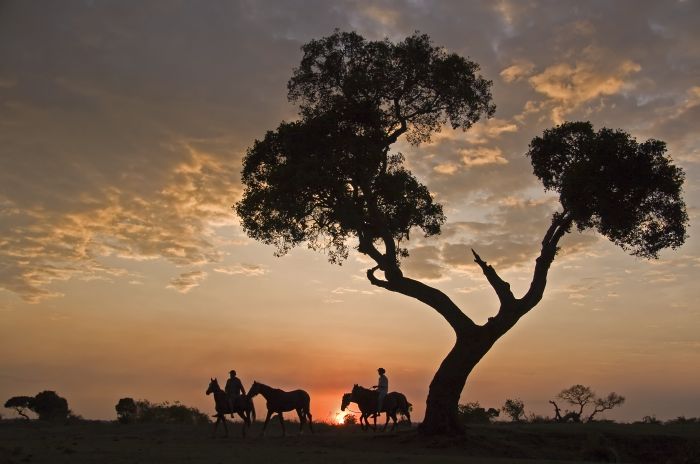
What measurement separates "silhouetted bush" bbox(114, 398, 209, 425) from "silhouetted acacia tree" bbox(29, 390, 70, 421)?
7005 millimetres

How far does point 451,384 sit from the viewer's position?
86.7 ft

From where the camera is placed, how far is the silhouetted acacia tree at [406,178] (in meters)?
27.3

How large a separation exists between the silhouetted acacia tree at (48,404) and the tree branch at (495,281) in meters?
42.6

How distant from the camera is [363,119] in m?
30.3

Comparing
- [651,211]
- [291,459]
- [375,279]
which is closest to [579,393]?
[651,211]

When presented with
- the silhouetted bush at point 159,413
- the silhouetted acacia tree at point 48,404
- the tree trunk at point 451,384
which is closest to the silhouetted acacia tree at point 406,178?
the tree trunk at point 451,384

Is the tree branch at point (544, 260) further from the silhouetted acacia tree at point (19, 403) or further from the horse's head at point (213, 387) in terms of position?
the silhouetted acacia tree at point (19, 403)

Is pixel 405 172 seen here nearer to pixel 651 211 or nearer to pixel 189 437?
pixel 651 211

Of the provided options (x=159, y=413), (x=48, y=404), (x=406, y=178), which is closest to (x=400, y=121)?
(x=406, y=178)

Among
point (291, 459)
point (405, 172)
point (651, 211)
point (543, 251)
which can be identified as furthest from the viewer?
point (405, 172)

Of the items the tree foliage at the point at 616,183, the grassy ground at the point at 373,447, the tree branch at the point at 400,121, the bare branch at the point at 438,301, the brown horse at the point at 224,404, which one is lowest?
the grassy ground at the point at 373,447

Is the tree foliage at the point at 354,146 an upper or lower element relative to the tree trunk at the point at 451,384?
upper

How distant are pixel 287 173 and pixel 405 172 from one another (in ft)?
20.3

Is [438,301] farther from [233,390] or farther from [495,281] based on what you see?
[233,390]
